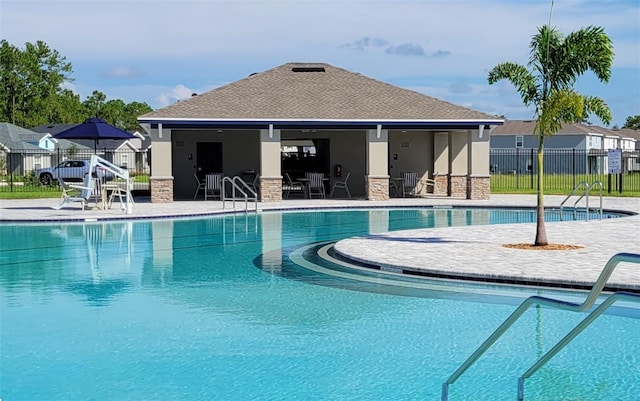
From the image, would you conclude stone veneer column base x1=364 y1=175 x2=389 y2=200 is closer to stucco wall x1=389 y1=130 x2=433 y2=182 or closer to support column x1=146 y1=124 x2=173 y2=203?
stucco wall x1=389 y1=130 x2=433 y2=182

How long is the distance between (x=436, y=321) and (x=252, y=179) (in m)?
21.5

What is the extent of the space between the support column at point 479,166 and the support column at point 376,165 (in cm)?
309

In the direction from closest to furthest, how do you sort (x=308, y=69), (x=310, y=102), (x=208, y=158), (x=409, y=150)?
1. (x=310, y=102)
2. (x=208, y=158)
3. (x=409, y=150)
4. (x=308, y=69)

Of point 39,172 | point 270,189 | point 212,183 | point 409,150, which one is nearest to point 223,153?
point 212,183

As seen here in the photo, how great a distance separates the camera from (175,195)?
29.5 metres

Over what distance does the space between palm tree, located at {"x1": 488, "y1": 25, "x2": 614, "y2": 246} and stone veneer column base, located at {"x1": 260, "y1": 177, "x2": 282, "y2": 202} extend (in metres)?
14.1

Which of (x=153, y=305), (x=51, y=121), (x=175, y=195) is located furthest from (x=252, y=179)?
(x=51, y=121)

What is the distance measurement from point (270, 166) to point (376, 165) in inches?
145

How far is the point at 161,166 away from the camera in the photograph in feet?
85.7

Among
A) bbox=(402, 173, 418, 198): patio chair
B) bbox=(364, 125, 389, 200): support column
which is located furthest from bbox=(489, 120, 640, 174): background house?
bbox=(364, 125, 389, 200): support column

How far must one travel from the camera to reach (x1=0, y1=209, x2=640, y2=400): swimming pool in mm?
6289

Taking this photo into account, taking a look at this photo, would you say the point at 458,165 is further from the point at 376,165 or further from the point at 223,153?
the point at 223,153

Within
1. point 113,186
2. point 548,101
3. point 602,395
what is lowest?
point 602,395

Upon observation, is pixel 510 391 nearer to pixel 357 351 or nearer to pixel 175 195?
pixel 357 351
